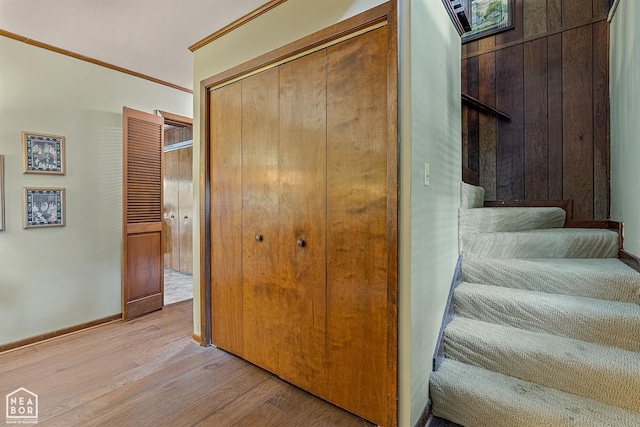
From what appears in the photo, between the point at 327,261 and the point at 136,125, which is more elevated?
the point at 136,125

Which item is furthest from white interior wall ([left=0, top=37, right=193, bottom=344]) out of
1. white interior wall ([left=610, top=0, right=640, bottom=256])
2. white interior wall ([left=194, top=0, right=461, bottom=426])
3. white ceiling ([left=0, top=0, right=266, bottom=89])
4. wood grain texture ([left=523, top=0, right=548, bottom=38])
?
white interior wall ([left=610, top=0, right=640, bottom=256])

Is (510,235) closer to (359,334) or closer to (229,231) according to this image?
(359,334)

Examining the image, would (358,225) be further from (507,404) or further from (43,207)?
(43,207)

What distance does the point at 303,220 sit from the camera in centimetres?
185

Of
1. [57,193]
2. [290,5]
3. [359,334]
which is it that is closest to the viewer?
[359,334]

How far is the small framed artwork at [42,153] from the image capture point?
251 centimetres

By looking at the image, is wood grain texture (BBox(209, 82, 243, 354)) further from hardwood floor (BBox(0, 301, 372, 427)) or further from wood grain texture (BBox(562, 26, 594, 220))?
wood grain texture (BBox(562, 26, 594, 220))

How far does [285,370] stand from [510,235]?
5.84 feet

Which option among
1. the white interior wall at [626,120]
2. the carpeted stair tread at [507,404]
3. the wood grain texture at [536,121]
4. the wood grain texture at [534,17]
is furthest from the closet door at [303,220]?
the wood grain texture at [534,17]

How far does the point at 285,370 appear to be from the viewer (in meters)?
1.98

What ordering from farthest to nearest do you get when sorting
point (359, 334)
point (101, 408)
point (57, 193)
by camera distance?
point (57, 193), point (101, 408), point (359, 334)

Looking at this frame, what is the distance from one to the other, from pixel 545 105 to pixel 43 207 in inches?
174

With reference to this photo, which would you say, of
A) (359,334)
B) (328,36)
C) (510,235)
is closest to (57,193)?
(328,36)

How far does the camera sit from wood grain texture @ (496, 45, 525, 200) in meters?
2.79
